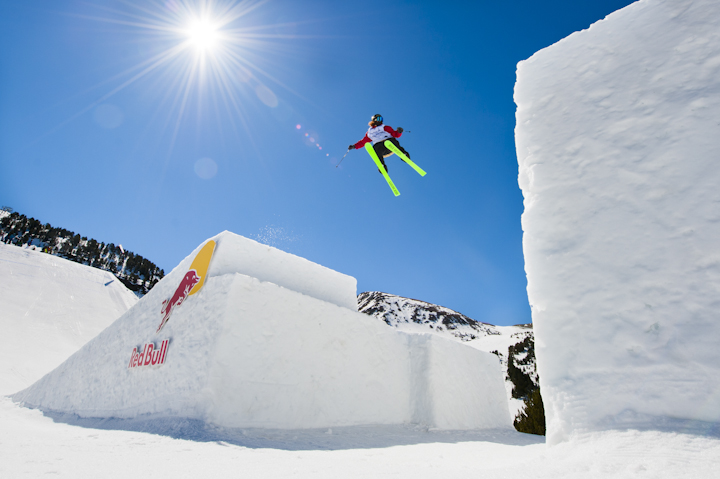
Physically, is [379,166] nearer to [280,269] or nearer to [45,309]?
[280,269]

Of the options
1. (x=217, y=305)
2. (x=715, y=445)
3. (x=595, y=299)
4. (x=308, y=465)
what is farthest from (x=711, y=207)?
(x=217, y=305)

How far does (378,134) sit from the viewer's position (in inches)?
366

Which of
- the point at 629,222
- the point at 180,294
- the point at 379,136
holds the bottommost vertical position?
the point at 629,222

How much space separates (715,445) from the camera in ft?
5.44

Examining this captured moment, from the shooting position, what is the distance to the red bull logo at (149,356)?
6188mm

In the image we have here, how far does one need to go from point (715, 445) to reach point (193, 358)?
6043 millimetres

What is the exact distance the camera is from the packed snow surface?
572 inches

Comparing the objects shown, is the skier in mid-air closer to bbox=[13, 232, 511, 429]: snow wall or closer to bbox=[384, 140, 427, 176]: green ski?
bbox=[384, 140, 427, 176]: green ski

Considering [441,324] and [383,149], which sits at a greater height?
[441,324]

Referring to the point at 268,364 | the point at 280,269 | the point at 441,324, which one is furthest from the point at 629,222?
the point at 441,324

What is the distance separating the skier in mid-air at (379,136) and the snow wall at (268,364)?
12.7ft

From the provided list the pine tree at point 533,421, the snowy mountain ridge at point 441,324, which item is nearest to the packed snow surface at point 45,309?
the pine tree at point 533,421

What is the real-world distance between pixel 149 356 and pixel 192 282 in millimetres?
1617

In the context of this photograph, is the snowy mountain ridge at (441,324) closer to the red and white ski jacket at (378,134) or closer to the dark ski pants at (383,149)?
the dark ski pants at (383,149)
